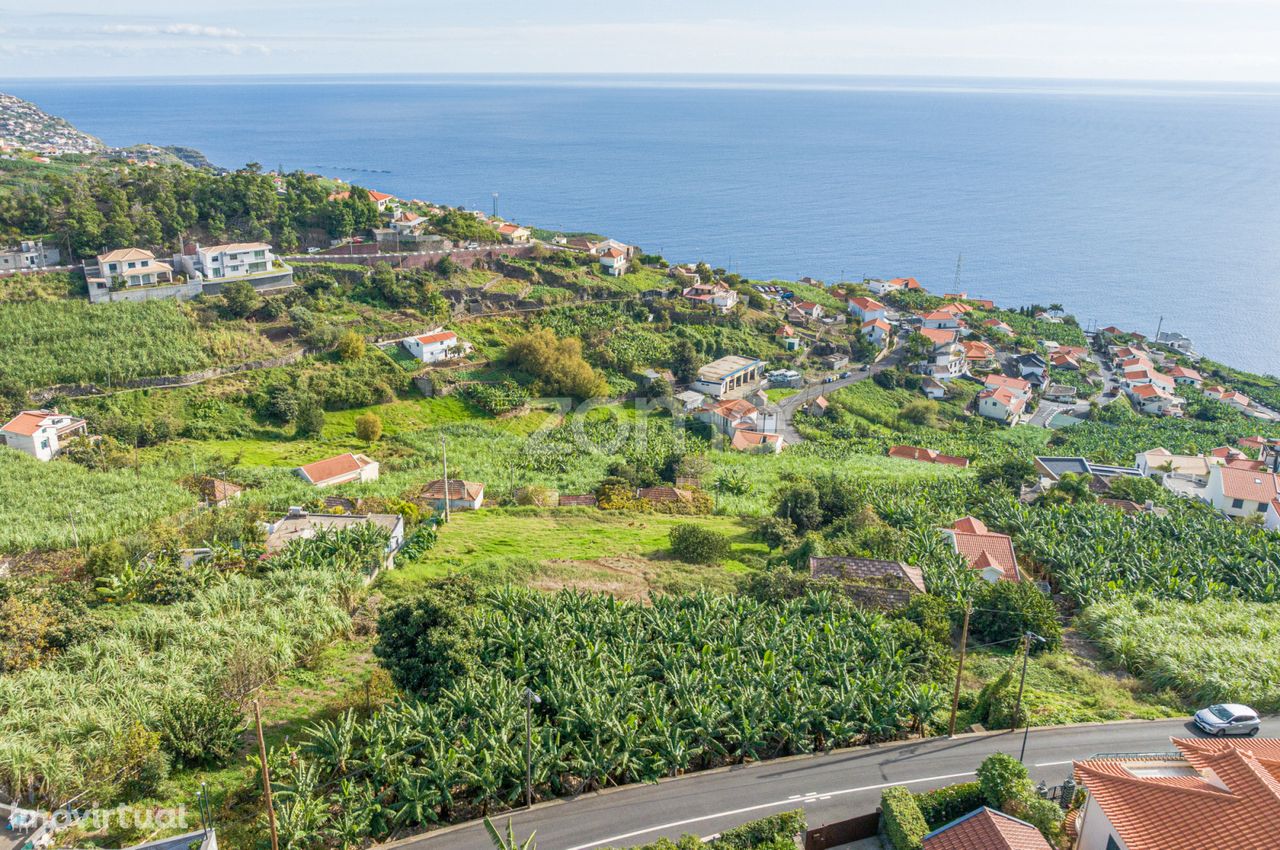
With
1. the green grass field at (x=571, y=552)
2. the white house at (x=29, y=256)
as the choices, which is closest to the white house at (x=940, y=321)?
the green grass field at (x=571, y=552)

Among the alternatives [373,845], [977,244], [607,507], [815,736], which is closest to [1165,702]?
[815,736]

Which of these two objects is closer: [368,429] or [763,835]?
[763,835]

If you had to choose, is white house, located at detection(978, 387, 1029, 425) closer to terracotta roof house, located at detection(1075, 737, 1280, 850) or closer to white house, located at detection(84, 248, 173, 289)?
terracotta roof house, located at detection(1075, 737, 1280, 850)

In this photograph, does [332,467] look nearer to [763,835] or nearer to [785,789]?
[785,789]

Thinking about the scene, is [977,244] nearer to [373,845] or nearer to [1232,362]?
[1232,362]

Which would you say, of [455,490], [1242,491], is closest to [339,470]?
[455,490]

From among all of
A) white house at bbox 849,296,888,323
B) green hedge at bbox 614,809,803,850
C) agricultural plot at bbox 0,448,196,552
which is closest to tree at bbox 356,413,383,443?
agricultural plot at bbox 0,448,196,552
